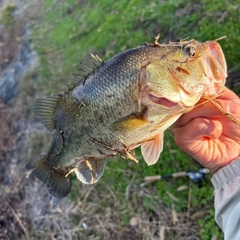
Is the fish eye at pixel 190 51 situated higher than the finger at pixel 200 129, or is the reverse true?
the fish eye at pixel 190 51

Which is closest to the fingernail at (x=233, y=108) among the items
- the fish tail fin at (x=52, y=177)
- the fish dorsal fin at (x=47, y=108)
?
the fish dorsal fin at (x=47, y=108)

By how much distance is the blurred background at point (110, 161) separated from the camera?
2.96 meters

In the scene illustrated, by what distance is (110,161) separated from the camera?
11.5ft

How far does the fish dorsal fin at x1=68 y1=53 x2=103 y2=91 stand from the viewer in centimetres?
161

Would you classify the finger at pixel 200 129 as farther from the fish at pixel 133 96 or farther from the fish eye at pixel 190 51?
the fish eye at pixel 190 51

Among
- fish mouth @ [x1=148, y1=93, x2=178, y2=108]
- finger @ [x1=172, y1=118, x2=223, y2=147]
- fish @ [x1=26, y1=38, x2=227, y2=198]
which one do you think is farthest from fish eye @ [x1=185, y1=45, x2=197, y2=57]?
finger @ [x1=172, y1=118, x2=223, y2=147]

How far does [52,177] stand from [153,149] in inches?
34.1

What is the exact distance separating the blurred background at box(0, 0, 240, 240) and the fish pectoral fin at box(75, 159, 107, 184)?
129 cm

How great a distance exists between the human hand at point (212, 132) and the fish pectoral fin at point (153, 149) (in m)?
0.16

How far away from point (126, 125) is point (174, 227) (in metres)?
1.65

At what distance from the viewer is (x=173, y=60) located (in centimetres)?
140

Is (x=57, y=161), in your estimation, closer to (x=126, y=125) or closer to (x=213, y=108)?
(x=126, y=125)

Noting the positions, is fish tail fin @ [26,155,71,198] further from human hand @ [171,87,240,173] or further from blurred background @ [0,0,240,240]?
blurred background @ [0,0,240,240]

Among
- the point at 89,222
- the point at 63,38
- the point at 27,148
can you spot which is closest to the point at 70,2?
the point at 63,38
